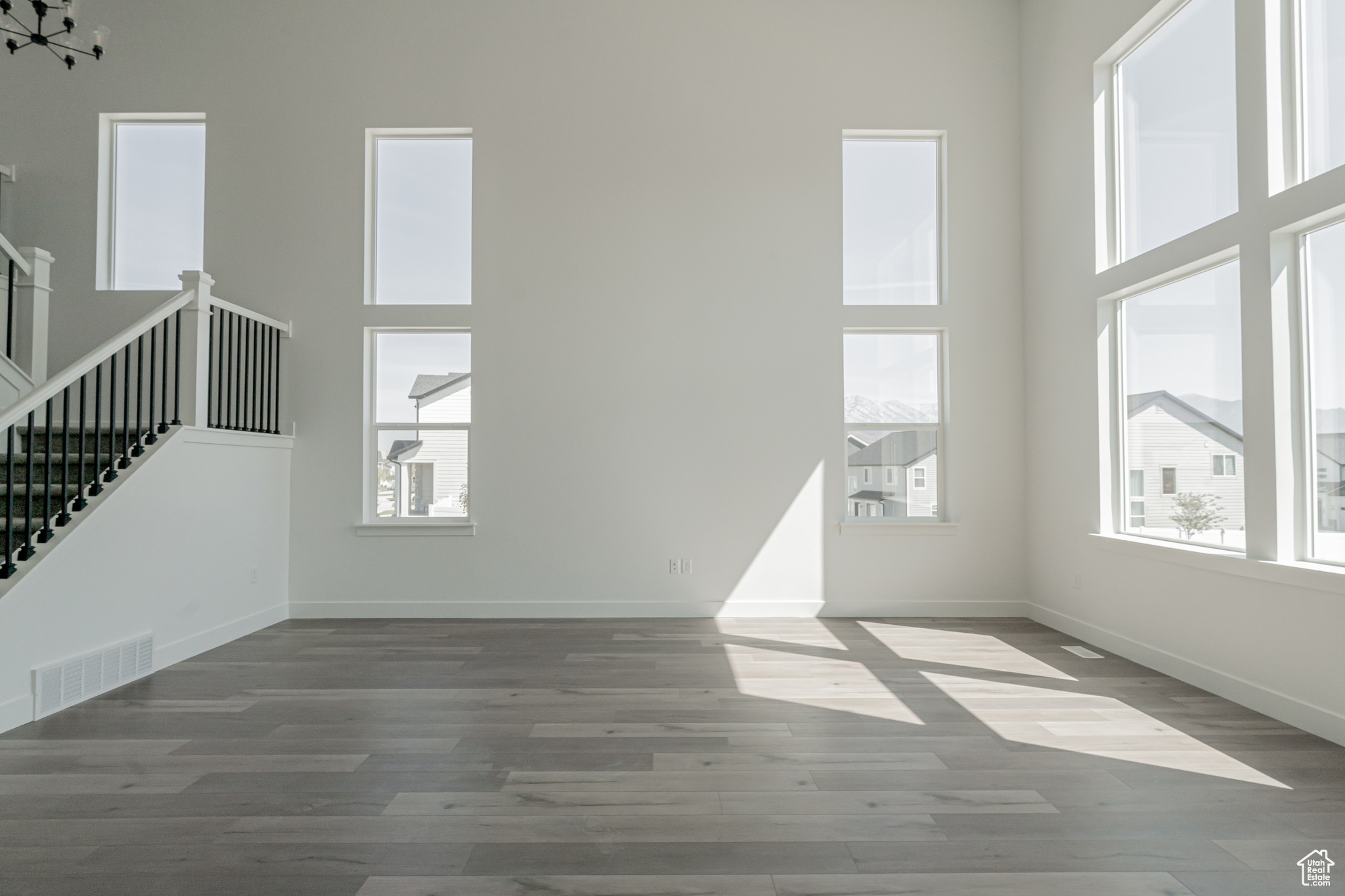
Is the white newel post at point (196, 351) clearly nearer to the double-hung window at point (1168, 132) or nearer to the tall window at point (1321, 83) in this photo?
the double-hung window at point (1168, 132)

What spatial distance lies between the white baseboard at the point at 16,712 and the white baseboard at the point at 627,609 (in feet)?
6.98

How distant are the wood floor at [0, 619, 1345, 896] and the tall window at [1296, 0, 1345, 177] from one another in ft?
7.77

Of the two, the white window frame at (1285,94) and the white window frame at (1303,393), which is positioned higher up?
the white window frame at (1285,94)

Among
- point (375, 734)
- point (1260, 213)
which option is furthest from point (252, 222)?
point (1260, 213)

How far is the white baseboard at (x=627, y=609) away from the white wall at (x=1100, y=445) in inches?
27.2

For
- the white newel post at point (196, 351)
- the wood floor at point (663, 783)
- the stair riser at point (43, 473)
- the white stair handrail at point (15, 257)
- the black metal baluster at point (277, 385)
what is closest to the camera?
the wood floor at point (663, 783)

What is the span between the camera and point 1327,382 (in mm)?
2916

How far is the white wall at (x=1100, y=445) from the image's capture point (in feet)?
9.73

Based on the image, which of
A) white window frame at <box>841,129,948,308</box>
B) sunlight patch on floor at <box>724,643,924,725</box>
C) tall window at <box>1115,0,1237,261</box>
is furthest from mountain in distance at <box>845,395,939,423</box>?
sunlight patch on floor at <box>724,643,924,725</box>

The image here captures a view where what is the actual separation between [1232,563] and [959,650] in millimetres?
1430

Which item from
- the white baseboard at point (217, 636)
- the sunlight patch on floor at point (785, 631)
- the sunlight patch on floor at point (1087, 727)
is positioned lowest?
the sunlight patch on floor at point (785, 631)

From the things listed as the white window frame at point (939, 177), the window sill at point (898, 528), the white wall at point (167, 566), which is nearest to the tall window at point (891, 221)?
the white window frame at point (939, 177)

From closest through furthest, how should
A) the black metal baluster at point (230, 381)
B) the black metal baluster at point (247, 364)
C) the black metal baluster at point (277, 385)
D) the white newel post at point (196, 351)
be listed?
the white newel post at point (196, 351), the black metal baluster at point (230, 381), the black metal baluster at point (247, 364), the black metal baluster at point (277, 385)

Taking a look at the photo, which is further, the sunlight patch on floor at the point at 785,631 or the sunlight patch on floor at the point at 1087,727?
the sunlight patch on floor at the point at 785,631
